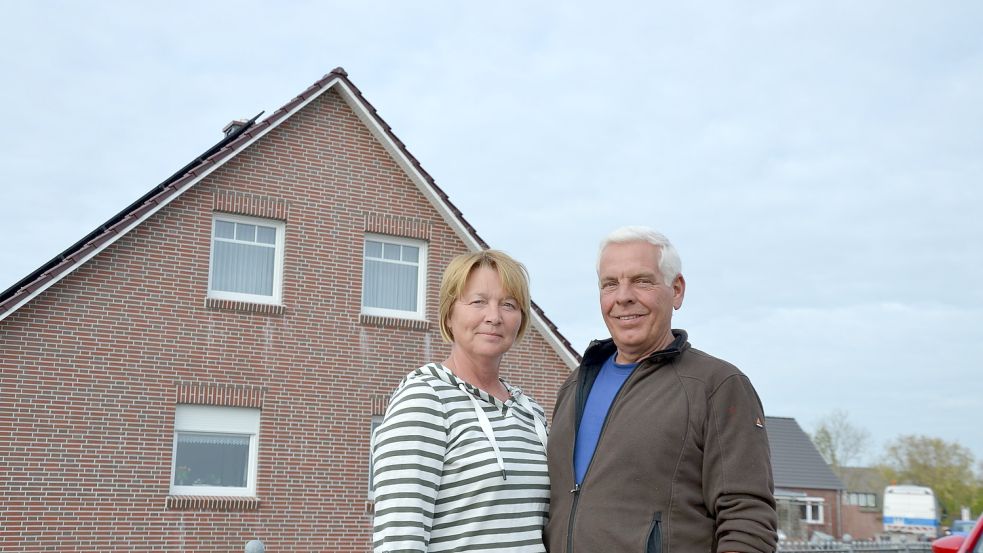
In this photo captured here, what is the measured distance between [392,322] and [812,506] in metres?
41.4

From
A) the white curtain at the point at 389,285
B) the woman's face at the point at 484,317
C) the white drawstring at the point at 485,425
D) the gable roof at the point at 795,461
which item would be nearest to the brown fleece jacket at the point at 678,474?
the white drawstring at the point at 485,425

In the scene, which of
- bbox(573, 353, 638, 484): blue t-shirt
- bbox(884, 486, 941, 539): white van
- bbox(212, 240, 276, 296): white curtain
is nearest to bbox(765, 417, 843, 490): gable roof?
bbox(884, 486, 941, 539): white van

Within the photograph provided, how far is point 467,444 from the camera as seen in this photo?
10.8ft

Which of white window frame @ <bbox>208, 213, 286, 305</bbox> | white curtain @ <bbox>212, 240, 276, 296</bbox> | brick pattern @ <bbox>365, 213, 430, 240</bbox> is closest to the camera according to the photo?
white window frame @ <bbox>208, 213, 286, 305</bbox>

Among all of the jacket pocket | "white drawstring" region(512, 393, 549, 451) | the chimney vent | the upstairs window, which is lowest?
the upstairs window

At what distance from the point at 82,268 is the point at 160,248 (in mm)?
1093

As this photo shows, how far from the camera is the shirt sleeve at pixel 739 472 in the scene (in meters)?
3.00

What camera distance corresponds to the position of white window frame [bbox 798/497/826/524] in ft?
170

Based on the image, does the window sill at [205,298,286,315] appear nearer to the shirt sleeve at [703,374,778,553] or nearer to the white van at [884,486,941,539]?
the shirt sleeve at [703,374,778,553]

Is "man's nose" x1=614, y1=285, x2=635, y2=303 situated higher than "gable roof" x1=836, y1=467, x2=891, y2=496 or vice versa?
"man's nose" x1=614, y1=285, x2=635, y2=303

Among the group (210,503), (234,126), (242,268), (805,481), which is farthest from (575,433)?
(805,481)

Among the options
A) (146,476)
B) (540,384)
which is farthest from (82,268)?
(540,384)

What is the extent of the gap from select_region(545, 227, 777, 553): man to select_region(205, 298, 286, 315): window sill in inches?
487

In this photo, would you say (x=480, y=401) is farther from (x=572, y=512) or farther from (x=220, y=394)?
(x=220, y=394)
